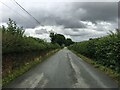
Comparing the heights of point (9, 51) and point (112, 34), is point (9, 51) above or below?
below

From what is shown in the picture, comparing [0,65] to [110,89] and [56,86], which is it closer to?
[56,86]

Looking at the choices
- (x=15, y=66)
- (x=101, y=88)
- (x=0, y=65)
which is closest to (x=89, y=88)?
(x=101, y=88)

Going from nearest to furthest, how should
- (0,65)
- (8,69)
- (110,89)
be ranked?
(110,89) → (0,65) → (8,69)

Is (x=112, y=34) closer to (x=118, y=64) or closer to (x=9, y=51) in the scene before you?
(x=118, y=64)

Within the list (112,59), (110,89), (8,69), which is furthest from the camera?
(112,59)

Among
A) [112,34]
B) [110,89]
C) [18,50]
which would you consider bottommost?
[110,89]

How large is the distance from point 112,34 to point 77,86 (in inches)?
389

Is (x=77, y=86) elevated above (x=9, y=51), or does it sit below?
below

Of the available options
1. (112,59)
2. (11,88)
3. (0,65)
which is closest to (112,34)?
(112,59)

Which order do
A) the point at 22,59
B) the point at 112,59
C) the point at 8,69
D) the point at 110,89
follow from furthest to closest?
the point at 22,59, the point at 112,59, the point at 8,69, the point at 110,89

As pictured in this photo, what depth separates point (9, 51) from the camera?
56.1ft

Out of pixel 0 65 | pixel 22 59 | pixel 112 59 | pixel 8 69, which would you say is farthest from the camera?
pixel 22 59

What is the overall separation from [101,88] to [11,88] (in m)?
4.00

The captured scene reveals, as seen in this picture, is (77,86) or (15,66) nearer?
(77,86)
